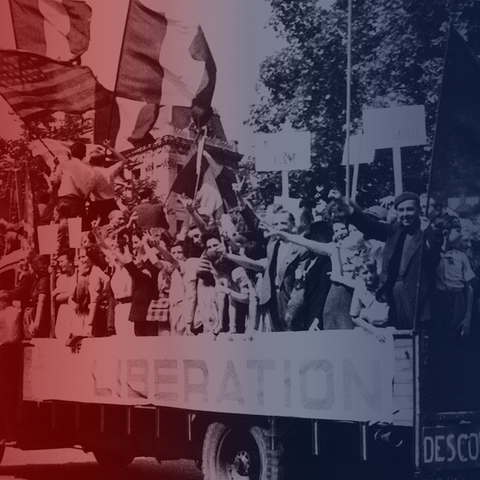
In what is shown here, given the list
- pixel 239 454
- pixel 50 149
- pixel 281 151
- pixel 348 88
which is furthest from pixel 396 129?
pixel 50 149

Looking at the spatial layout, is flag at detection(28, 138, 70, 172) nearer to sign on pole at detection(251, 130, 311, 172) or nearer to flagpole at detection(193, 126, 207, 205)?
flagpole at detection(193, 126, 207, 205)

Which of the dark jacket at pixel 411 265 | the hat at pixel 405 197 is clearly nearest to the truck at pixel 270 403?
the dark jacket at pixel 411 265

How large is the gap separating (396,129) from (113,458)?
2.09 m

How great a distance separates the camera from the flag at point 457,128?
12.2ft

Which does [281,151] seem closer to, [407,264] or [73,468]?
[407,264]

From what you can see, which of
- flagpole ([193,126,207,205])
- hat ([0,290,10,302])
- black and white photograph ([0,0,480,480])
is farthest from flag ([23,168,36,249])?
flagpole ([193,126,207,205])

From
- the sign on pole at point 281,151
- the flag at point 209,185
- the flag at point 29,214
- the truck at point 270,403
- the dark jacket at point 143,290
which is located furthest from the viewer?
the flag at point 29,214

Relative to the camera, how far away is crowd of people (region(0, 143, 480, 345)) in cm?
373

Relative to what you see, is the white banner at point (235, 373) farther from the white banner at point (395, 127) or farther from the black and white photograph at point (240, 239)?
the white banner at point (395, 127)

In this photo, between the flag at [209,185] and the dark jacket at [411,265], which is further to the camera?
the flag at [209,185]

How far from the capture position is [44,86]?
16.1ft

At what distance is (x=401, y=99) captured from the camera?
3801 mm

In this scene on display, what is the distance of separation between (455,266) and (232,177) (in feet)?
3.47

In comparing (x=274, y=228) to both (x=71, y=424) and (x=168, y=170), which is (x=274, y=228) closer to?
(x=168, y=170)
